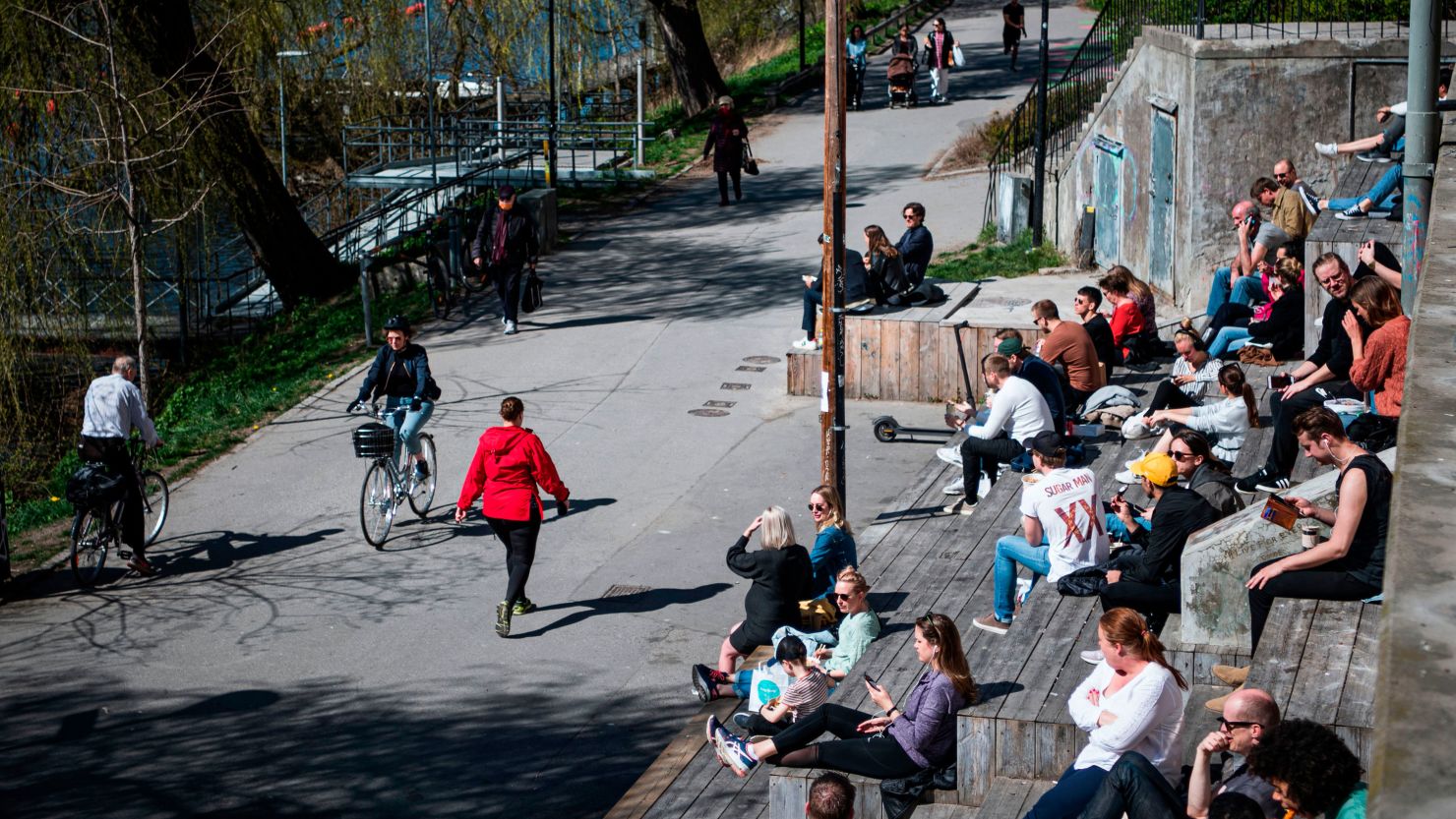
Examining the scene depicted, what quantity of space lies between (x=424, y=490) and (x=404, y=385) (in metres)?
0.97

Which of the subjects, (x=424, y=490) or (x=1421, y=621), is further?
(x=424, y=490)

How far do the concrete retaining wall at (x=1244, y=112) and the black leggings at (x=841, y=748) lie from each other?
10.9 metres

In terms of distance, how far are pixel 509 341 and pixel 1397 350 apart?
11.7 m

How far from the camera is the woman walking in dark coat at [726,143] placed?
25.6 metres

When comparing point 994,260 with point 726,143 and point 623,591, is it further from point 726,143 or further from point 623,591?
point 623,591

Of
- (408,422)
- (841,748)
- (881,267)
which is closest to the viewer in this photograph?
(841,748)

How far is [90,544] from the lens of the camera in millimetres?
12773

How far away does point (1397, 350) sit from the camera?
1037 cm

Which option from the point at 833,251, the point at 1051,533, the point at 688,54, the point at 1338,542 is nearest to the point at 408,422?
the point at 833,251

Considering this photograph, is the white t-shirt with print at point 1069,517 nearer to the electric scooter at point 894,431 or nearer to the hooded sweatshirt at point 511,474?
the hooded sweatshirt at point 511,474

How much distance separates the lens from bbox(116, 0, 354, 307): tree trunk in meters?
18.6

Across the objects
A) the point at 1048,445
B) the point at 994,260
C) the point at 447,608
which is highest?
the point at 994,260

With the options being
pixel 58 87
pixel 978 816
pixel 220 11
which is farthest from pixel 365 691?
pixel 220 11

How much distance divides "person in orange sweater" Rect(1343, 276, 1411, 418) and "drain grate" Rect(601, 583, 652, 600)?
5.48 metres
